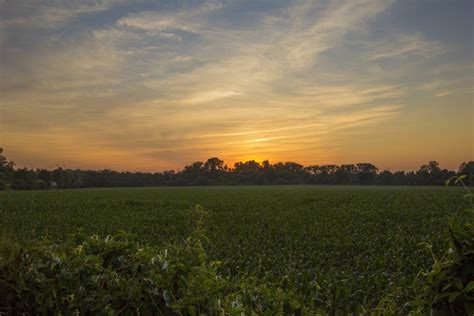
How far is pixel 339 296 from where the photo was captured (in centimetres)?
811

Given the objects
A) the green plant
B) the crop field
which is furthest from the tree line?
the green plant

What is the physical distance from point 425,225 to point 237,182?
429 ft

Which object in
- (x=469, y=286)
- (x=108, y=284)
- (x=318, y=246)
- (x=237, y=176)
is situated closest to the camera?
(x=469, y=286)

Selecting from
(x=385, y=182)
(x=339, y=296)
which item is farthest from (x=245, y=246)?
(x=385, y=182)

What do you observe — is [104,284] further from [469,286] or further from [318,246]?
[318,246]

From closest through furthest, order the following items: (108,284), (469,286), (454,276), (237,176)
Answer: (469,286) → (454,276) → (108,284) → (237,176)

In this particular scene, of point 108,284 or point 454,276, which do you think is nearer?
point 454,276

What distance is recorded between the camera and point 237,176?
15200 cm

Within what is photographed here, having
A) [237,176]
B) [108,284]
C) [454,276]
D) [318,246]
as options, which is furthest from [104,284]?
[237,176]

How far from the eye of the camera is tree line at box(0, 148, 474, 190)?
4665 inches

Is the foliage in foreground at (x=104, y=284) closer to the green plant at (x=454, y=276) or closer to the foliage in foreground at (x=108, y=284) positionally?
the foliage in foreground at (x=108, y=284)

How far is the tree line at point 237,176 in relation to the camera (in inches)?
4665

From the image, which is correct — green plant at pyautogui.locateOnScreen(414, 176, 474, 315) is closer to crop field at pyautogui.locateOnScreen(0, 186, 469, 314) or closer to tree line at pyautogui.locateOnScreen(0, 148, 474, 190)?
crop field at pyautogui.locateOnScreen(0, 186, 469, 314)

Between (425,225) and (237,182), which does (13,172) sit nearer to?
(237,182)
